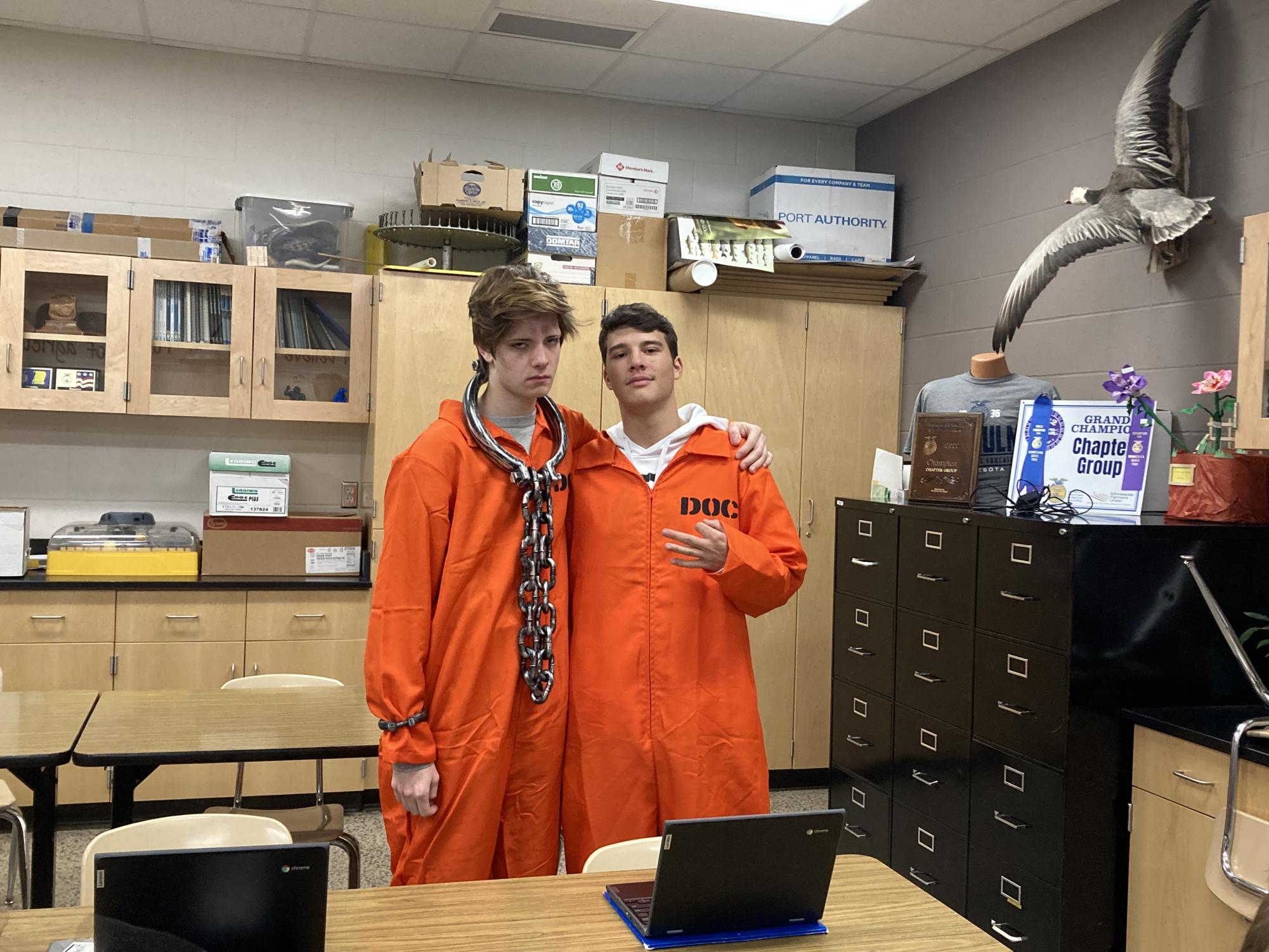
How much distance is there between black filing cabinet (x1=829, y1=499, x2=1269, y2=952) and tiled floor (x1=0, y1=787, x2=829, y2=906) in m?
0.64

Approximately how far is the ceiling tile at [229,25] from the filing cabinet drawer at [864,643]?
289 cm

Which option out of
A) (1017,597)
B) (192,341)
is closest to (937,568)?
(1017,597)

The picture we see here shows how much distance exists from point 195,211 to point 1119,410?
11.8 feet

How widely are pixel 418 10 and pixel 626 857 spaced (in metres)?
3.18

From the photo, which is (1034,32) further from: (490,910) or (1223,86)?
(490,910)

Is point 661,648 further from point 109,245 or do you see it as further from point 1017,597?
point 109,245

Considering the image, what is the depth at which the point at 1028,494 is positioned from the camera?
3.06 meters

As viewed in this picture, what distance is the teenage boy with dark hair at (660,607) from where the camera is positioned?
2.20 meters

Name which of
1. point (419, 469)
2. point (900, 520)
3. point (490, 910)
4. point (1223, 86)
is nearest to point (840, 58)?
point (1223, 86)

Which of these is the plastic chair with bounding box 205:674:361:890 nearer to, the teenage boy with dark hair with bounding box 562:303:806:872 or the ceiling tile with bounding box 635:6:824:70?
the teenage boy with dark hair with bounding box 562:303:806:872

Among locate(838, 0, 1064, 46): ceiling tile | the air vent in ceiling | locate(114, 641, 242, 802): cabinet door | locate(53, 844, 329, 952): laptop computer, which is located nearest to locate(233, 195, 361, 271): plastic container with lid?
the air vent in ceiling

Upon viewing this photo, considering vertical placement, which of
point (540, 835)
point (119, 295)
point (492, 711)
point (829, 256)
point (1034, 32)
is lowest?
point (540, 835)

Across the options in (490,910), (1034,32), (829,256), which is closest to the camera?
(490,910)

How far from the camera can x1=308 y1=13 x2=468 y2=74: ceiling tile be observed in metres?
4.12
